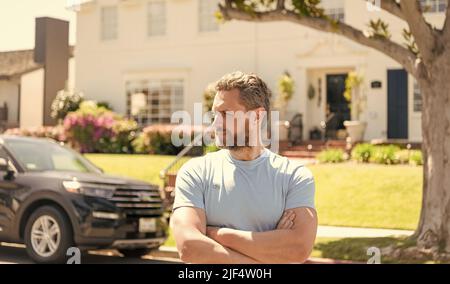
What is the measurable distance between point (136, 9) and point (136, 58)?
77.1 inches

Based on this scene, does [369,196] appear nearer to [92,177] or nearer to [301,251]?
[92,177]

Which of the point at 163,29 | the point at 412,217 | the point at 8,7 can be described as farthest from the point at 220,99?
the point at 163,29

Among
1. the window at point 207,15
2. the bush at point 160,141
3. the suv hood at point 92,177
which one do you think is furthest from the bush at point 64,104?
the suv hood at point 92,177

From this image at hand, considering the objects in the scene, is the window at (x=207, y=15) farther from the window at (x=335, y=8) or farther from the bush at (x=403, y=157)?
the bush at (x=403, y=157)

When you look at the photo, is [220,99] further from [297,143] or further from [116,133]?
[116,133]

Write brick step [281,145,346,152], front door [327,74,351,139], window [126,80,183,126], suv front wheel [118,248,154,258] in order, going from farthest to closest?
window [126,80,183,126], front door [327,74,351,139], brick step [281,145,346,152], suv front wheel [118,248,154,258]

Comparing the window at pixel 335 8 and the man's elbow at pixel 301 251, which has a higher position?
the window at pixel 335 8

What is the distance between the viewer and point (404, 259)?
10.1 m

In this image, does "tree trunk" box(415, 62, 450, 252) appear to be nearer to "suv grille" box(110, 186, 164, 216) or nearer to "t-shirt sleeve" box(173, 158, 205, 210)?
"suv grille" box(110, 186, 164, 216)

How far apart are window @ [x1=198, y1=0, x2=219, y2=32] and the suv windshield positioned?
1518 cm

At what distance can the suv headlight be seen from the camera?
402 inches

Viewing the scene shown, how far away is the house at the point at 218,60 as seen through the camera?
23141 mm

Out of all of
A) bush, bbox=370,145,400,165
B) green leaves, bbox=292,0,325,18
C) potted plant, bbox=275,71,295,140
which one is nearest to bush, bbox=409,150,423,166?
bush, bbox=370,145,400,165

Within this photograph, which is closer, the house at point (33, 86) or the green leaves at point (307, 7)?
the green leaves at point (307, 7)
